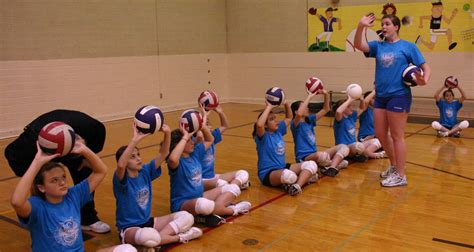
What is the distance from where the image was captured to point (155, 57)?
11648mm

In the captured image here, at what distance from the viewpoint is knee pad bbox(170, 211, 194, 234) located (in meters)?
3.85

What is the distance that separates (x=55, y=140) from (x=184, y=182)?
5.13ft

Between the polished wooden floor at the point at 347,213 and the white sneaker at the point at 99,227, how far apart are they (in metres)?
0.07

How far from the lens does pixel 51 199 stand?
3.04 meters

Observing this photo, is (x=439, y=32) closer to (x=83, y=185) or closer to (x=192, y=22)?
(x=192, y=22)

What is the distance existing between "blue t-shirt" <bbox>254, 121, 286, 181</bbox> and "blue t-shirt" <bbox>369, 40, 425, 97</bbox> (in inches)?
46.6

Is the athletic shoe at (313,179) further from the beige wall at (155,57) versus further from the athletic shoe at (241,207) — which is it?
the beige wall at (155,57)

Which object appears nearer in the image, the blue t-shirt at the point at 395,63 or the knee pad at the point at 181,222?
the knee pad at the point at 181,222

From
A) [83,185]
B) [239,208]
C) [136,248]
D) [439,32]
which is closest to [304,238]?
[239,208]

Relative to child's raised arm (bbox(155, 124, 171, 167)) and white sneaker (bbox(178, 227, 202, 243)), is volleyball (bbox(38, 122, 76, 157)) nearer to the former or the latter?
child's raised arm (bbox(155, 124, 171, 167))

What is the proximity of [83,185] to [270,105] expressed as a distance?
2.33 metres

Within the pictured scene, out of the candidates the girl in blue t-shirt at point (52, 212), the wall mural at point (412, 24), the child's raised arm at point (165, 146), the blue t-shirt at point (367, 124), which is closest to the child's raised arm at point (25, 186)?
the girl in blue t-shirt at point (52, 212)

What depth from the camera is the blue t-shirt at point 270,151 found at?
16.8ft

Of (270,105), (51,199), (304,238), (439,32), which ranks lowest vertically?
(304,238)
